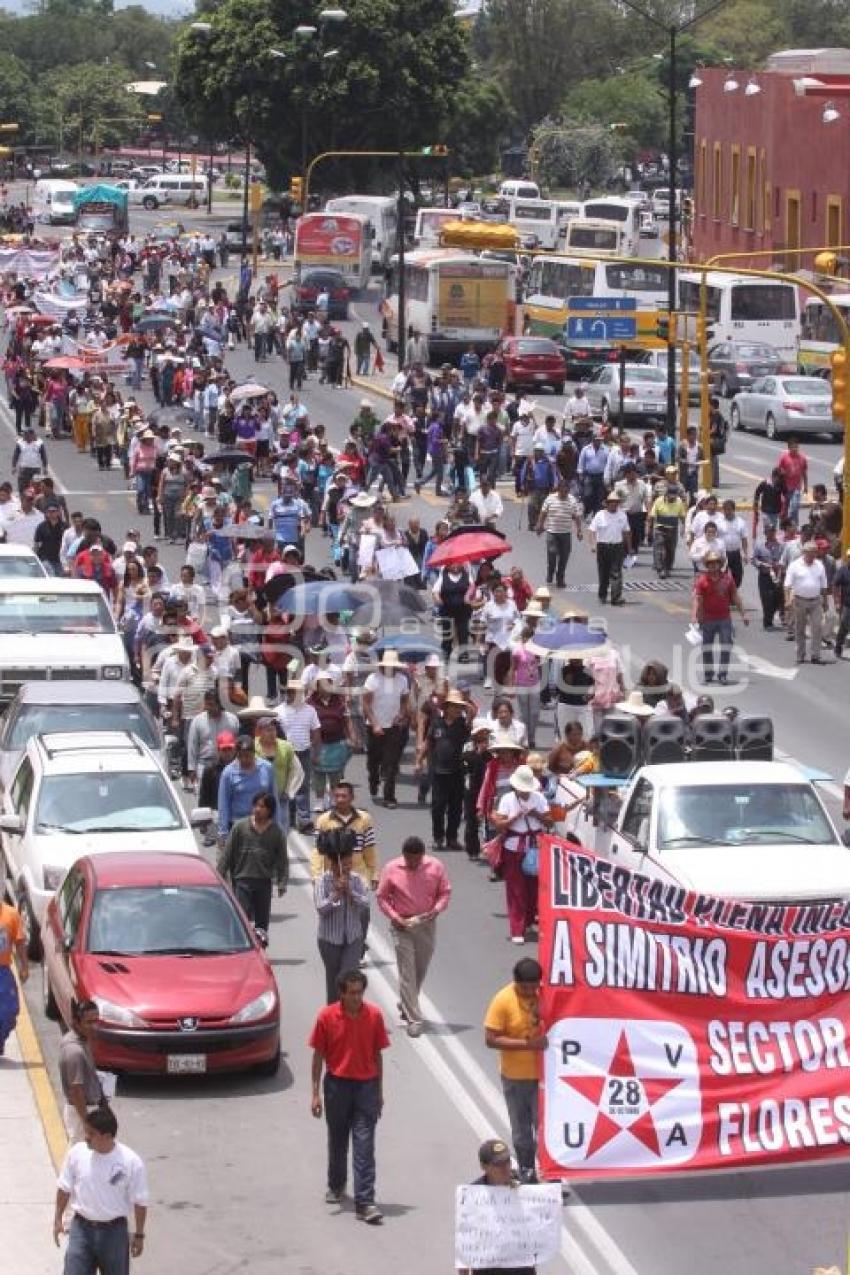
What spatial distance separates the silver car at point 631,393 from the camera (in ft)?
167

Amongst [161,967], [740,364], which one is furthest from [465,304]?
[161,967]

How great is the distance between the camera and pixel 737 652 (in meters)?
31.1

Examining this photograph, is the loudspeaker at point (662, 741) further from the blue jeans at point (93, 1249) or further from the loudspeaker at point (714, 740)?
the blue jeans at point (93, 1249)

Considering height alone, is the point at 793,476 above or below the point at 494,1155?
above

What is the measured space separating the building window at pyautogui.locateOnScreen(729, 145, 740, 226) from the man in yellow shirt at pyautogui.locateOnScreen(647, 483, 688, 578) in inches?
2017

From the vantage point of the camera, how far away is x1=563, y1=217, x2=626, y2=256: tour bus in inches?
2938

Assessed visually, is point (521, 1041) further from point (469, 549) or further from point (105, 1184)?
point (469, 549)

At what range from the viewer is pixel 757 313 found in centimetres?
6100

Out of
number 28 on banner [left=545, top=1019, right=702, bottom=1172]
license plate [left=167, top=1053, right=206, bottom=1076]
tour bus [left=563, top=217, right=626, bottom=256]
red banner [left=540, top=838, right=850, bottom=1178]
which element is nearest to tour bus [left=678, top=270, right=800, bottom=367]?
tour bus [left=563, top=217, right=626, bottom=256]

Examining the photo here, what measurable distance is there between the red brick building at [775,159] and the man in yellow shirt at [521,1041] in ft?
203

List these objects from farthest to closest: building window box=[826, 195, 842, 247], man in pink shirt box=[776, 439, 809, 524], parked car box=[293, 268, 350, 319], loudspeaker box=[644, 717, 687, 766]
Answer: parked car box=[293, 268, 350, 319] → building window box=[826, 195, 842, 247] → man in pink shirt box=[776, 439, 809, 524] → loudspeaker box=[644, 717, 687, 766]

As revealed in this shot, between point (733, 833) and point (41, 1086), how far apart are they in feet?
15.5

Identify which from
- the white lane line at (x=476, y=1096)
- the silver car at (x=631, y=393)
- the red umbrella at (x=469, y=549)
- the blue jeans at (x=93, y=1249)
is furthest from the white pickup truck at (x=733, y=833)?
the silver car at (x=631, y=393)

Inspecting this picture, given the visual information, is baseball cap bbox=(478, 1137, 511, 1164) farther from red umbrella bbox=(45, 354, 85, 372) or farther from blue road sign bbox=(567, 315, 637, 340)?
blue road sign bbox=(567, 315, 637, 340)
